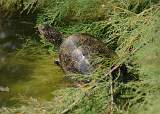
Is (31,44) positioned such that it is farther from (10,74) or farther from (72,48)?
(72,48)

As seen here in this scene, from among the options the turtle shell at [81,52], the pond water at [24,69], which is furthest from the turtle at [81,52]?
the pond water at [24,69]

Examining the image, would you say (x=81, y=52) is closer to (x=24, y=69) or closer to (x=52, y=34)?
(x=52, y=34)

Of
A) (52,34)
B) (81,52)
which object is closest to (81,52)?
(81,52)

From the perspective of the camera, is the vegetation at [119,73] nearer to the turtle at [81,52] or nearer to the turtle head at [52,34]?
the turtle at [81,52]

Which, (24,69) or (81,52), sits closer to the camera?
(81,52)

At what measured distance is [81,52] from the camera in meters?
2.85

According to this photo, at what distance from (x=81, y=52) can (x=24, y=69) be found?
79 centimetres

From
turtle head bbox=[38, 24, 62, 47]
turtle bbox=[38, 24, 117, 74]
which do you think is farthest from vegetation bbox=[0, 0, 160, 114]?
turtle head bbox=[38, 24, 62, 47]

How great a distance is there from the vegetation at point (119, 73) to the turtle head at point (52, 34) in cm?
29

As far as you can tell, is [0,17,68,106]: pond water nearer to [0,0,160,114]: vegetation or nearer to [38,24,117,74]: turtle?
[0,0,160,114]: vegetation

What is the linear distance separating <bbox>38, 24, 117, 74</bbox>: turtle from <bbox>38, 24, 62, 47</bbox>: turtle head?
0.07 meters

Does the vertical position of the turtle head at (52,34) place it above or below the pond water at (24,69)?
above

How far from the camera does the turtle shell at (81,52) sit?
2780 mm

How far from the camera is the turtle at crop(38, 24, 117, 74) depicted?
277 cm
